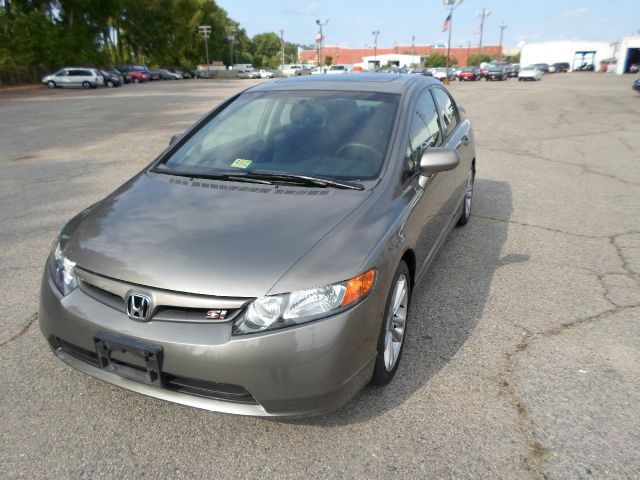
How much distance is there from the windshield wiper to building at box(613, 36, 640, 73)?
70.8 metres

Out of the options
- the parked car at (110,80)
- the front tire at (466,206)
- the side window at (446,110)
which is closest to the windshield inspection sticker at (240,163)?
the side window at (446,110)

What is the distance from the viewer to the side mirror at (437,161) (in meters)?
3.14

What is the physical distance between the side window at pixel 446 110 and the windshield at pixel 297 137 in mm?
1121

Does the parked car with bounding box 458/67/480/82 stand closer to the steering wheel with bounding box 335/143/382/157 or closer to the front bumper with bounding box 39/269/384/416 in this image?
the steering wheel with bounding box 335/143/382/157

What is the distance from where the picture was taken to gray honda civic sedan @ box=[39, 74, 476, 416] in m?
2.10

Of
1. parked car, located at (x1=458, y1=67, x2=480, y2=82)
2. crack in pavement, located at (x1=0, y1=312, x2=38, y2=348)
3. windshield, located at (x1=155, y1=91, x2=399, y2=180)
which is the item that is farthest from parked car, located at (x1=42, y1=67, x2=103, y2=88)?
crack in pavement, located at (x1=0, y1=312, x2=38, y2=348)

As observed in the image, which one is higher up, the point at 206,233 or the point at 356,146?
the point at 356,146

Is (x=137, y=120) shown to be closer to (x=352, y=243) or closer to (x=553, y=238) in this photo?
(x=553, y=238)

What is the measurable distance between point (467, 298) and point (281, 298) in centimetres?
214

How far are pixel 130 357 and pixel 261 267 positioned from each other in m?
0.68

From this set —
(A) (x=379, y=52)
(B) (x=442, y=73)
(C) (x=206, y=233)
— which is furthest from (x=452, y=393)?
(A) (x=379, y=52)

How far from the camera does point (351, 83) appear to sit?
12.3 ft

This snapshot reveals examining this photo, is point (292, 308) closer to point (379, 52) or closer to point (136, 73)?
point (136, 73)

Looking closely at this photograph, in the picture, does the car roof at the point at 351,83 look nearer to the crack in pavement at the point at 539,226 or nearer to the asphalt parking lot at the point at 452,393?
the asphalt parking lot at the point at 452,393
